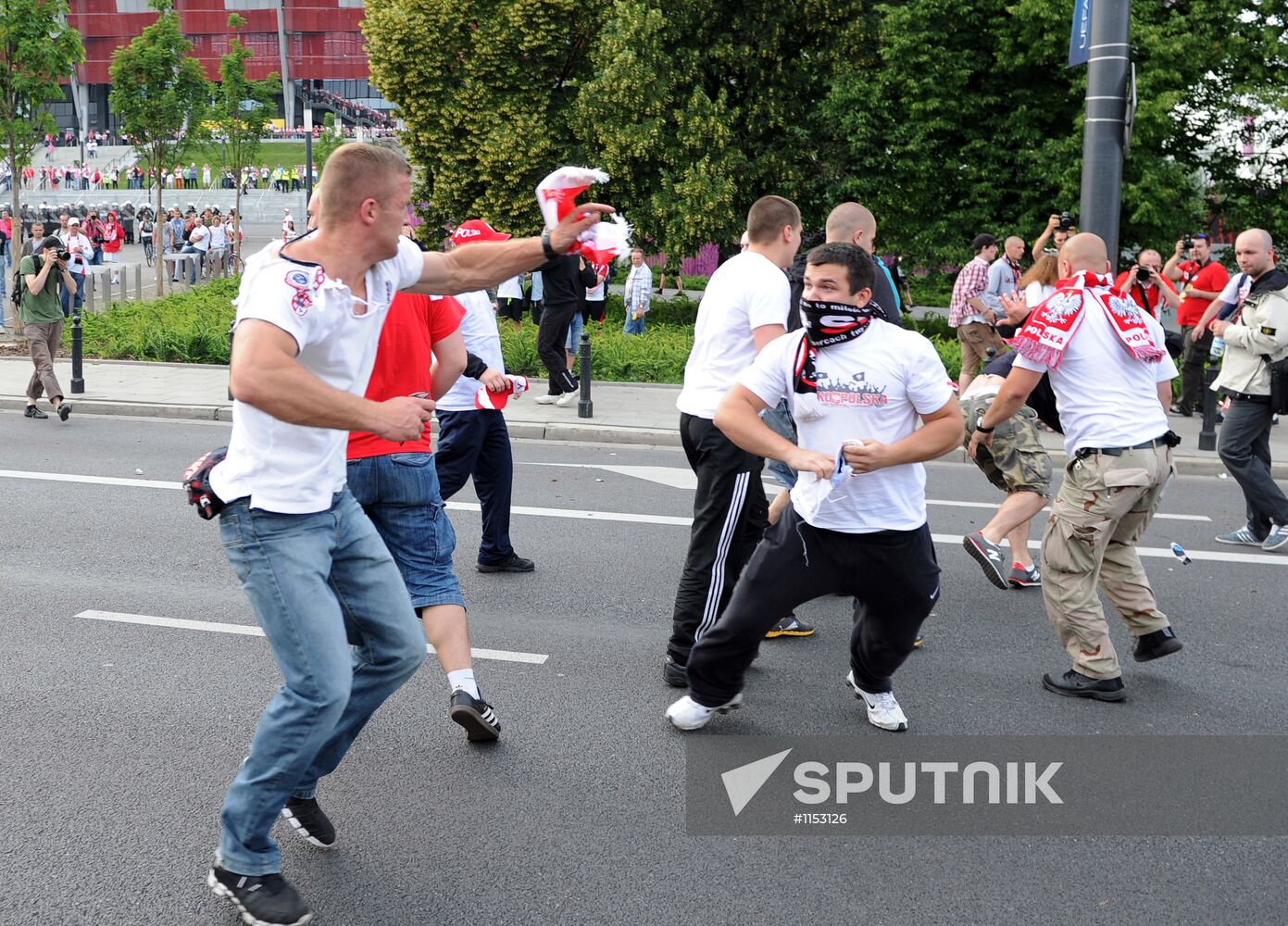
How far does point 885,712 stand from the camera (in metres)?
5.04

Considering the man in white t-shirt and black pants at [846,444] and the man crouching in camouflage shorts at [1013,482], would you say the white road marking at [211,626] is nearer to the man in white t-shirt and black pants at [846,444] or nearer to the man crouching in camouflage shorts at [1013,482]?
the man in white t-shirt and black pants at [846,444]

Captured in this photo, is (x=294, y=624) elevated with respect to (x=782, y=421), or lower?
lower

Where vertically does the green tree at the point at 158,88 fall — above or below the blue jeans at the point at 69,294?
above

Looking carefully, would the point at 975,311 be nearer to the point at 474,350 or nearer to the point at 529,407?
the point at 529,407

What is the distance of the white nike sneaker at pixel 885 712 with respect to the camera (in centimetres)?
502

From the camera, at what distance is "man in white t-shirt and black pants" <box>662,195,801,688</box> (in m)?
5.38

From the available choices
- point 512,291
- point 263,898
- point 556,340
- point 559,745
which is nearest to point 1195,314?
point 556,340

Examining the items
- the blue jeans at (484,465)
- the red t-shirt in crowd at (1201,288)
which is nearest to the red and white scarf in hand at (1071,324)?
the blue jeans at (484,465)

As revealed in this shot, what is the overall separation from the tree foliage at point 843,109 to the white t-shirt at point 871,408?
56.1ft

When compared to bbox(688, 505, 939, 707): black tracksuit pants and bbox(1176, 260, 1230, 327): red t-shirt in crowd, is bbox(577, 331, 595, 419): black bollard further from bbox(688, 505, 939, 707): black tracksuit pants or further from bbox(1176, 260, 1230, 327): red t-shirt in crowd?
bbox(688, 505, 939, 707): black tracksuit pants

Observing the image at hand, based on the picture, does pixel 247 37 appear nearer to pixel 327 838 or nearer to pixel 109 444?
pixel 109 444

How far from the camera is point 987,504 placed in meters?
9.74

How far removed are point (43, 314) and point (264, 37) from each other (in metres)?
90.6

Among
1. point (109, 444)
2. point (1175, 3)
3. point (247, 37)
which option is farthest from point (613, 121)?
point (247, 37)
